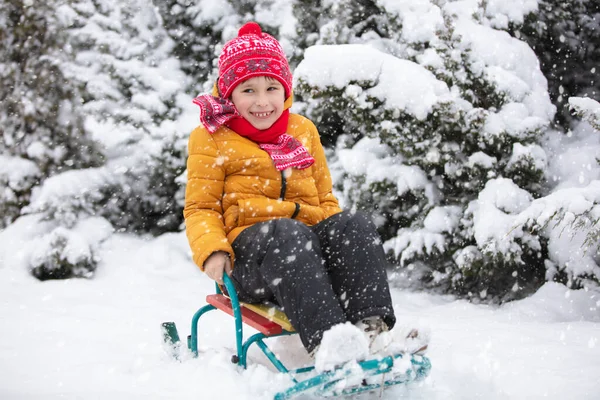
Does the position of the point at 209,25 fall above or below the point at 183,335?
above

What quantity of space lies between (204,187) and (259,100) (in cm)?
45

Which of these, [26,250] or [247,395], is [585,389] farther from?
[26,250]

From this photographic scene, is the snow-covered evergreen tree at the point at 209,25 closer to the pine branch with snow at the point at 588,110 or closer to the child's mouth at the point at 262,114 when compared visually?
the child's mouth at the point at 262,114

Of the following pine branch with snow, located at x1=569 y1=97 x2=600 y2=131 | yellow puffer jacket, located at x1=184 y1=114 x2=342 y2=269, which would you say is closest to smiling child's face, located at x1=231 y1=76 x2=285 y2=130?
yellow puffer jacket, located at x1=184 y1=114 x2=342 y2=269

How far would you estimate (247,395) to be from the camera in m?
2.01

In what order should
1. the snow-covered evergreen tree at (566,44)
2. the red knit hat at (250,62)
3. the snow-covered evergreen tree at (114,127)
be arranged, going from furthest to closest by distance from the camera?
the snow-covered evergreen tree at (114,127) → the snow-covered evergreen tree at (566,44) → the red knit hat at (250,62)

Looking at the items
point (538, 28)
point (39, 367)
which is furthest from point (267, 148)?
point (538, 28)

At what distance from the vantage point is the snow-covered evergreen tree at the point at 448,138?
3.38 m

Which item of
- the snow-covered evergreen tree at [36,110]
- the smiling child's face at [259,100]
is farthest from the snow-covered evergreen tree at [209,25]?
the smiling child's face at [259,100]

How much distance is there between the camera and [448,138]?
3.55 meters

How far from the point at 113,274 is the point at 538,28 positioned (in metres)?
3.55

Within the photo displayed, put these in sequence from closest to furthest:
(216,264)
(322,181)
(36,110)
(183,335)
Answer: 1. (216,264)
2. (322,181)
3. (183,335)
4. (36,110)

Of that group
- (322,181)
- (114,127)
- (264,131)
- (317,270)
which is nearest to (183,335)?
(322,181)

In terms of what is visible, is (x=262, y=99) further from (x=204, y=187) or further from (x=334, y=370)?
(x=334, y=370)
